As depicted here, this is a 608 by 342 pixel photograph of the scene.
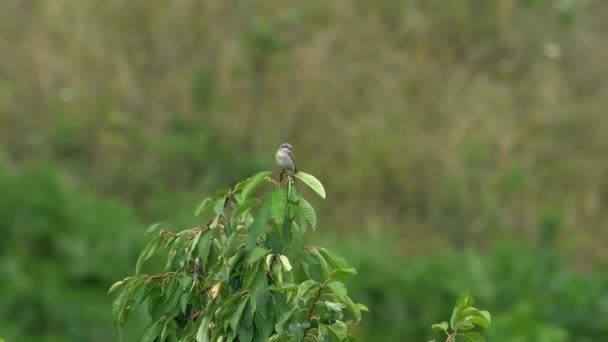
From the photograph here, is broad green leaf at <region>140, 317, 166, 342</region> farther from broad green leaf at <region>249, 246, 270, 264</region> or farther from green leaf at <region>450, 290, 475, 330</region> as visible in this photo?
green leaf at <region>450, 290, 475, 330</region>

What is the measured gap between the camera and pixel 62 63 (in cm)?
1263

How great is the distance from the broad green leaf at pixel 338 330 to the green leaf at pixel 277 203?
38 cm

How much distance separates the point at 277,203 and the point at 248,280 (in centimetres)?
25

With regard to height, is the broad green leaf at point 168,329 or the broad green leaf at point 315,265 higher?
the broad green leaf at point 315,265

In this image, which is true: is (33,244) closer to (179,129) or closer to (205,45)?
(179,129)

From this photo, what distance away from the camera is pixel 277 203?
10.0ft

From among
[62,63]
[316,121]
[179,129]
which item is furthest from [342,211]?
[62,63]

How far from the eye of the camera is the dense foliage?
3094 millimetres

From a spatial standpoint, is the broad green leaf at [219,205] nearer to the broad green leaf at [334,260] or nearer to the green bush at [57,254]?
the broad green leaf at [334,260]

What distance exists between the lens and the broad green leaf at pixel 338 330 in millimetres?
3143

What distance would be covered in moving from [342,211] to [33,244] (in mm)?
3256

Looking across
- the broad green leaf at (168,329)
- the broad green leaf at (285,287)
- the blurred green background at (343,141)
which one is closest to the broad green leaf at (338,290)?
the broad green leaf at (285,287)

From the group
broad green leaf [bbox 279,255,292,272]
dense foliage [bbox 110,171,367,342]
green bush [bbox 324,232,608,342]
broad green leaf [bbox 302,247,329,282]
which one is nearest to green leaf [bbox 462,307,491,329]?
dense foliage [bbox 110,171,367,342]

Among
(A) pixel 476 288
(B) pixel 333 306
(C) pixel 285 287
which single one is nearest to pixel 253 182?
(C) pixel 285 287
